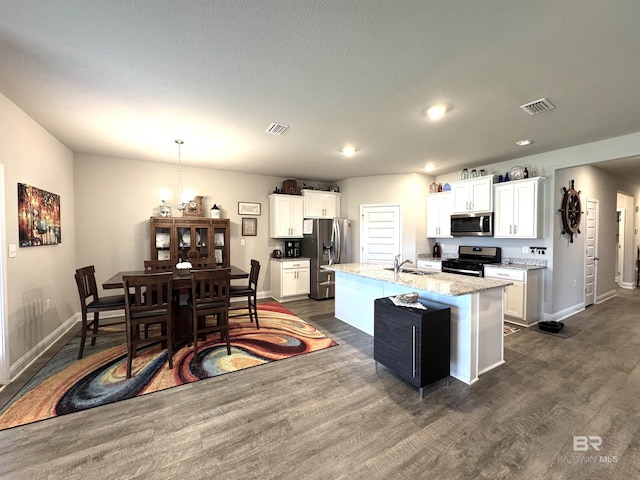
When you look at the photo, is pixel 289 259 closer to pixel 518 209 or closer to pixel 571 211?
pixel 518 209

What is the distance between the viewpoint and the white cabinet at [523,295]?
399cm

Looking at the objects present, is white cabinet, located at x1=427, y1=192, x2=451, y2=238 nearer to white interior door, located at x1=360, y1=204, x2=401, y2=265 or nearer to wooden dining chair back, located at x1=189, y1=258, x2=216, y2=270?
white interior door, located at x1=360, y1=204, x2=401, y2=265

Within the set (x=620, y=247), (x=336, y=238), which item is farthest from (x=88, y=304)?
(x=620, y=247)

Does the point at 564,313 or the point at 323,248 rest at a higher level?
the point at 323,248

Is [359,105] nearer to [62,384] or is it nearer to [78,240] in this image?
[62,384]

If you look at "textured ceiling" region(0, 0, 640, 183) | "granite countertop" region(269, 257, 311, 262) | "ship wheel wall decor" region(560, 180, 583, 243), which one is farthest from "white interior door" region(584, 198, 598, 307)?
"granite countertop" region(269, 257, 311, 262)

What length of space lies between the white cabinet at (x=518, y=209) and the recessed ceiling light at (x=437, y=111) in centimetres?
237

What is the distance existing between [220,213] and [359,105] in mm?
3621

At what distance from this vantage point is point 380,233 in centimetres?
578

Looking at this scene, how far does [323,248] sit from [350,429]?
12.6 feet

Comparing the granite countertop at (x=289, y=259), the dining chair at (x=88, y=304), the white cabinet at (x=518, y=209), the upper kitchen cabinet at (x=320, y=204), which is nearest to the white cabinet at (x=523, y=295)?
the white cabinet at (x=518, y=209)

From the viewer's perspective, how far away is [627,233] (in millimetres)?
6520

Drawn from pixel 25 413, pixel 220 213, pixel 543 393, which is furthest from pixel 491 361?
pixel 220 213

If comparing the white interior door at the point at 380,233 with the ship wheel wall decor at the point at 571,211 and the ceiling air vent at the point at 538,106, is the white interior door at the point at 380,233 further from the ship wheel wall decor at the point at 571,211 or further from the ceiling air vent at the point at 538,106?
the ceiling air vent at the point at 538,106
